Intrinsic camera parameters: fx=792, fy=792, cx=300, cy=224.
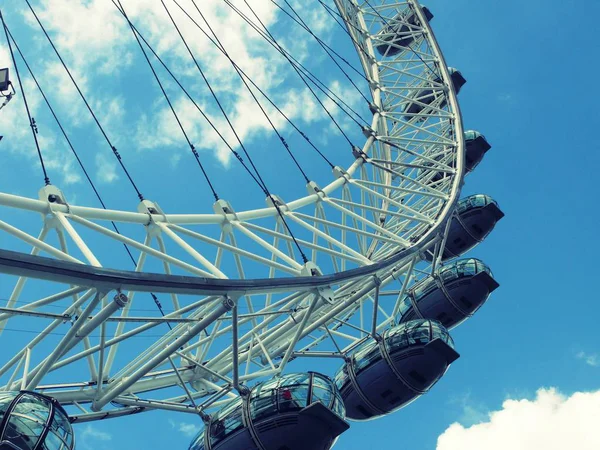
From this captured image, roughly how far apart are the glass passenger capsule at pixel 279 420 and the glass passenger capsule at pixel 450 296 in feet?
38.2

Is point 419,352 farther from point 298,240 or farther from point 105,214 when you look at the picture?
point 105,214

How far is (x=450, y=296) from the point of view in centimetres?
2828

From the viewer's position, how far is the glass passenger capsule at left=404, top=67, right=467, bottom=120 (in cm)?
3606

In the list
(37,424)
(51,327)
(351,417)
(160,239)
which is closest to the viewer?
(37,424)

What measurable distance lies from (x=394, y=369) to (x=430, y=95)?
696 inches

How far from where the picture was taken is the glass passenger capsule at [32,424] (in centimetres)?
1305

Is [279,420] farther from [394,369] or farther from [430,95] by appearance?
[430,95]

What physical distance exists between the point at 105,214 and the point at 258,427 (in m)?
5.73

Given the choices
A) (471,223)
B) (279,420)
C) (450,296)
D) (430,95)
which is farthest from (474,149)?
(279,420)

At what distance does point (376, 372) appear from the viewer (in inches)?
875

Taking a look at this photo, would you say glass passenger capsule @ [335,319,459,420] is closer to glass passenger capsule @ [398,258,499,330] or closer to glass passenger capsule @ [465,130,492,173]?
glass passenger capsule @ [398,258,499,330]

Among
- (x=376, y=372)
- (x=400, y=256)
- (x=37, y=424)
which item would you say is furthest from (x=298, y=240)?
(x=37, y=424)

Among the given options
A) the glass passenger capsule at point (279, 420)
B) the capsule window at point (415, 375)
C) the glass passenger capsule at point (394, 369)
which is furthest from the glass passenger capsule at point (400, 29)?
the glass passenger capsule at point (279, 420)

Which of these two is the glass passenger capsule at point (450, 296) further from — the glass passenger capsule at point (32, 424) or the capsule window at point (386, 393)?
the glass passenger capsule at point (32, 424)
